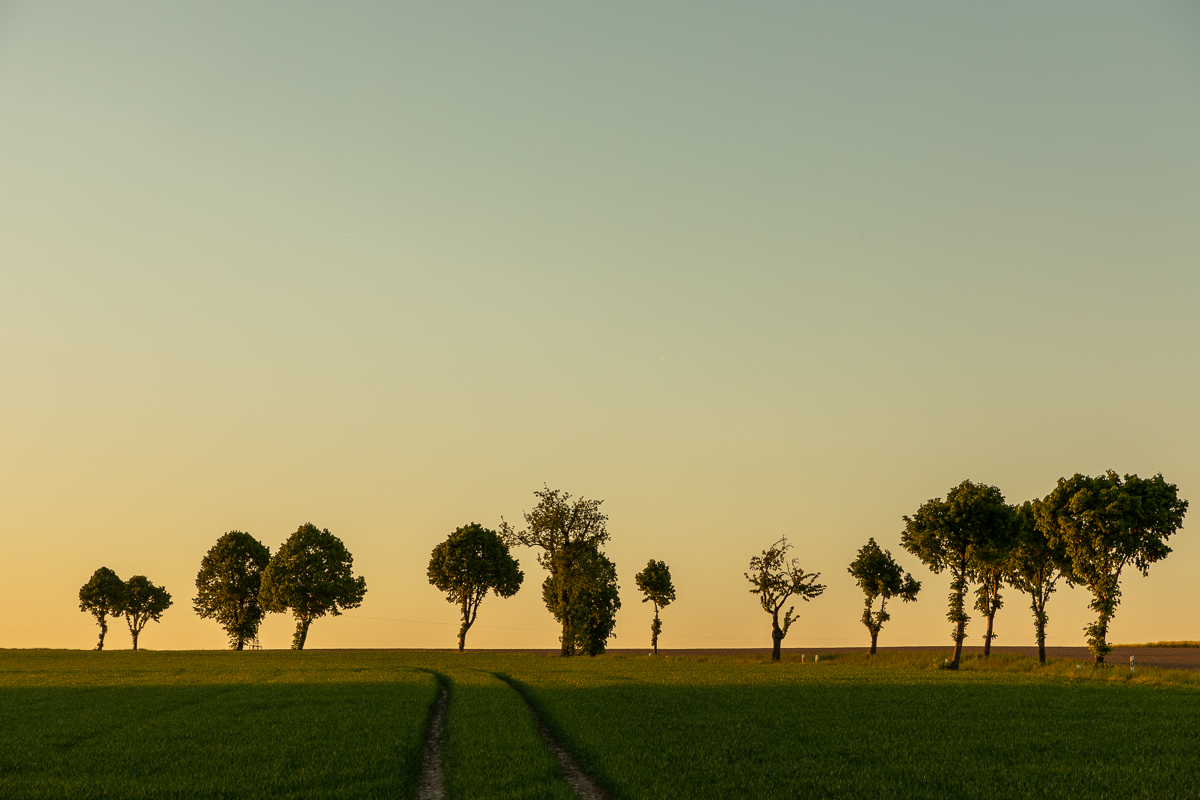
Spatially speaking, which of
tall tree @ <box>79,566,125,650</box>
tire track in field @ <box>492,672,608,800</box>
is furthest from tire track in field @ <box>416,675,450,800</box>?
tall tree @ <box>79,566,125,650</box>

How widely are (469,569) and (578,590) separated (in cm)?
2295

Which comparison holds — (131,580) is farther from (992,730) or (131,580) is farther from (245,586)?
(992,730)

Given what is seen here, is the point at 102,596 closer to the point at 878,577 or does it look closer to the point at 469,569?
the point at 469,569

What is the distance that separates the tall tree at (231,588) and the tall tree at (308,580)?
11.2 meters

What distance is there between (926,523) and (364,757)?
205ft

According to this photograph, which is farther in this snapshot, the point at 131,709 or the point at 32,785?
the point at 131,709

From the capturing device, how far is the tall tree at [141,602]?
481 feet

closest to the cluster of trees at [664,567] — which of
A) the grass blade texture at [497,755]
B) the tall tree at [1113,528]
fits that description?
the tall tree at [1113,528]

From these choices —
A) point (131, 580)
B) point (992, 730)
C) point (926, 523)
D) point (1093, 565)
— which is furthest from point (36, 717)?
point (131, 580)

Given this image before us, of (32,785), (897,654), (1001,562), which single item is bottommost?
(897,654)

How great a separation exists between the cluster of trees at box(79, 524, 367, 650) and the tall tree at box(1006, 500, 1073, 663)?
295ft

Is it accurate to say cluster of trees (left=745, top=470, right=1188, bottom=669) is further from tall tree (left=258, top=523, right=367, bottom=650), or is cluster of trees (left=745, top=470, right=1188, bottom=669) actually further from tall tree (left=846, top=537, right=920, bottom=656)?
tall tree (left=258, top=523, right=367, bottom=650)

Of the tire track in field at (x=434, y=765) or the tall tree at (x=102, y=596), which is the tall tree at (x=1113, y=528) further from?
the tall tree at (x=102, y=596)

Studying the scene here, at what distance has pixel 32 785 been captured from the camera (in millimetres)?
21672
